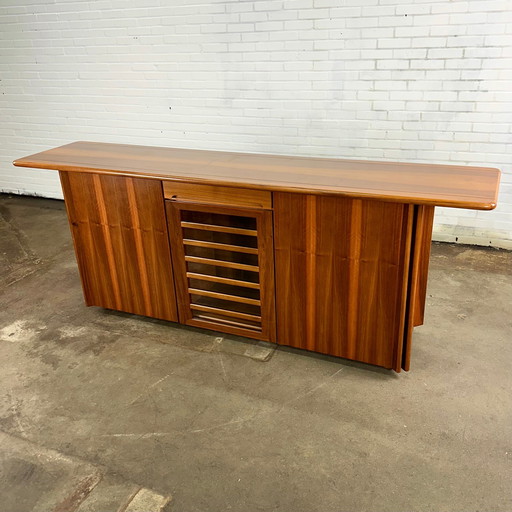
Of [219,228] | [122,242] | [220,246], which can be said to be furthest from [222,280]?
[122,242]

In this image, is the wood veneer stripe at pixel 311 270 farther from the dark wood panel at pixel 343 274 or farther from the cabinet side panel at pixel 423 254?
the cabinet side panel at pixel 423 254

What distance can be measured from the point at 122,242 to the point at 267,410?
1325 mm

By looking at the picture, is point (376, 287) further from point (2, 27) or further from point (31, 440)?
point (2, 27)

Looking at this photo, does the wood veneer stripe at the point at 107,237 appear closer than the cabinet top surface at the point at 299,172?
No

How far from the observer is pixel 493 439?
2.17m

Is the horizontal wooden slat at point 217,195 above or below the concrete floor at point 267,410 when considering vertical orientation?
above

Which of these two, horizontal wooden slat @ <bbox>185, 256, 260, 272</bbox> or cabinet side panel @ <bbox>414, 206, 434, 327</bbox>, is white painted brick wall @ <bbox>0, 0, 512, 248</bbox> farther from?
horizontal wooden slat @ <bbox>185, 256, 260, 272</bbox>

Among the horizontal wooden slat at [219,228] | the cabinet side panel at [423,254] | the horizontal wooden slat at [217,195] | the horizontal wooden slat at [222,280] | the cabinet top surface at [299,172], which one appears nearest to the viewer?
the cabinet top surface at [299,172]

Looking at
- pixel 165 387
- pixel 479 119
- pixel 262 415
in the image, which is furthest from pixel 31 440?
pixel 479 119

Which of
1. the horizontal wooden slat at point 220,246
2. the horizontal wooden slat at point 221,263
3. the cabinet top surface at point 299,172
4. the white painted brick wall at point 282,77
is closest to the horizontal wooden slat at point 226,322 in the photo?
the horizontal wooden slat at point 221,263

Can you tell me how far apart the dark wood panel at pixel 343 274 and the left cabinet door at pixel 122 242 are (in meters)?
0.73

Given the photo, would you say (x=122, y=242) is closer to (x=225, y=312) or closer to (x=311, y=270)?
(x=225, y=312)

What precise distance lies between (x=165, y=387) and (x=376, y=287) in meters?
1.19

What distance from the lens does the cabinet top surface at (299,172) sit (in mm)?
2207
